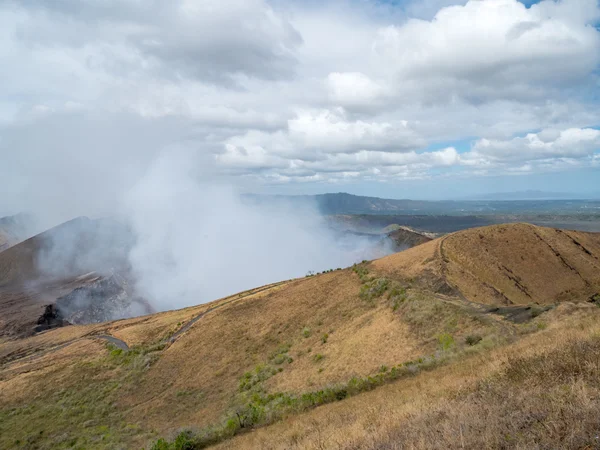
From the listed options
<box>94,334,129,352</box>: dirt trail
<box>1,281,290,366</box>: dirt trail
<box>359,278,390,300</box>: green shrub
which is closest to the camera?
<box>359,278,390,300</box>: green shrub

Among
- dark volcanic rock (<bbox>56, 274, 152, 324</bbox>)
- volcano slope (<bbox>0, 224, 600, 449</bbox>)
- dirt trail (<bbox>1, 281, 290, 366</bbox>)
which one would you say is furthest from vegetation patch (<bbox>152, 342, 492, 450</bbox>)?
dark volcanic rock (<bbox>56, 274, 152, 324</bbox>)

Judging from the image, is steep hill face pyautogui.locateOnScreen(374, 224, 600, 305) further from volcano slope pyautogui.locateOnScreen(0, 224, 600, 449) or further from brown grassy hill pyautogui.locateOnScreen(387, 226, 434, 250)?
brown grassy hill pyautogui.locateOnScreen(387, 226, 434, 250)

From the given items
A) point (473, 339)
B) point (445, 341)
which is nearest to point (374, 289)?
point (445, 341)

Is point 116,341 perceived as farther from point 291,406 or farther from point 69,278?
point 69,278

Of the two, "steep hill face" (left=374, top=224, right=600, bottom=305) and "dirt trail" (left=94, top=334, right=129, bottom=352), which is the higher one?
"steep hill face" (left=374, top=224, right=600, bottom=305)

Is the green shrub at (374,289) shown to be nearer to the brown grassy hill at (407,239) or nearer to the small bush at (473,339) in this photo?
the small bush at (473,339)

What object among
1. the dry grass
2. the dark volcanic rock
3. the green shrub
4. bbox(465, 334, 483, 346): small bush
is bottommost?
the dark volcanic rock
